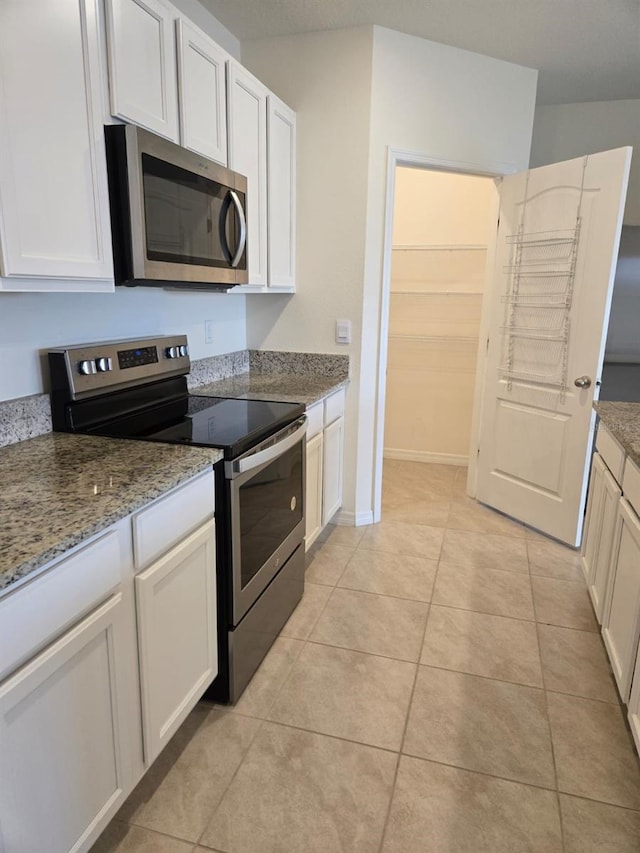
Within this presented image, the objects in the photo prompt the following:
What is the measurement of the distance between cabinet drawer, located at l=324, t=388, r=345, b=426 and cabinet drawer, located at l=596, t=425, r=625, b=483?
1238 millimetres

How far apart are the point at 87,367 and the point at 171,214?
0.57m

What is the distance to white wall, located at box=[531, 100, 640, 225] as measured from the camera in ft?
11.5

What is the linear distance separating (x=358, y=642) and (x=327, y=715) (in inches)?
16.2

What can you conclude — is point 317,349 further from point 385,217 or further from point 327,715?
point 327,715

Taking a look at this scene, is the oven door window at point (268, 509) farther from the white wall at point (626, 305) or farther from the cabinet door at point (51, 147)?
the white wall at point (626, 305)

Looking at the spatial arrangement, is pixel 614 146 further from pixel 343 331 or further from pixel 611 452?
pixel 611 452

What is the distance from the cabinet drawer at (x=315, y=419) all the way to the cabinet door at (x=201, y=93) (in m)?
1.09

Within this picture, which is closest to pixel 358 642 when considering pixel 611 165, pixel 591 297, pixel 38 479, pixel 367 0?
pixel 38 479

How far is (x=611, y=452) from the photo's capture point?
2102 mm

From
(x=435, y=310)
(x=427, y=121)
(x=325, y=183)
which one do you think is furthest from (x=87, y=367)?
(x=435, y=310)

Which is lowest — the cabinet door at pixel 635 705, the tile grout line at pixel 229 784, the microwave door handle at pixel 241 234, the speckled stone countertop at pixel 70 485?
the tile grout line at pixel 229 784

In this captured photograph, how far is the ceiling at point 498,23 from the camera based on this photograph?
8.12 ft

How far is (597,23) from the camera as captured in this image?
259 centimetres

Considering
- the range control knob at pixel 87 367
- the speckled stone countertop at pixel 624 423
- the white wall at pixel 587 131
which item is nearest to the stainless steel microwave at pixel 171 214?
the range control knob at pixel 87 367
